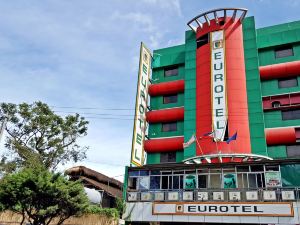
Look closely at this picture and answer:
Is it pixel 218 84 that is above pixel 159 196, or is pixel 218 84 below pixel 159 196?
above

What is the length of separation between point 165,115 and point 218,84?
27.0ft

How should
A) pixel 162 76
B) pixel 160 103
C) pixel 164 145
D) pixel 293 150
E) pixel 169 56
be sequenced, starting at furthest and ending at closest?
pixel 169 56 → pixel 162 76 → pixel 160 103 → pixel 164 145 → pixel 293 150

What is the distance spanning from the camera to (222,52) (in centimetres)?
3878

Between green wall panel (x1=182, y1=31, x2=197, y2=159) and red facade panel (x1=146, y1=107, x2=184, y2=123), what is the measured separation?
150 cm

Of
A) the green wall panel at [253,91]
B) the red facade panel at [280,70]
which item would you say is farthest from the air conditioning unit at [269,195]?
the red facade panel at [280,70]

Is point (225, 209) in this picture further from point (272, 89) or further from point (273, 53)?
point (273, 53)

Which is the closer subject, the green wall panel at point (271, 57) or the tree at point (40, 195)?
the tree at point (40, 195)

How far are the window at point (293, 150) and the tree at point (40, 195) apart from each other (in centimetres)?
2245

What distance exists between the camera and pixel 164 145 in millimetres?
39250

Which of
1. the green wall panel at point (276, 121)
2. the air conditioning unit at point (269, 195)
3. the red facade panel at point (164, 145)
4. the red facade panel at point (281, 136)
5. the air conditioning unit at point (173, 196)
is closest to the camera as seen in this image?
the air conditioning unit at point (269, 195)

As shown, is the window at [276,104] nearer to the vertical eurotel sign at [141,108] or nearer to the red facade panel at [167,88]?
the red facade panel at [167,88]

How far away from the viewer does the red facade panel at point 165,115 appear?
40.4 metres

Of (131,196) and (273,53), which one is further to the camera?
(273,53)

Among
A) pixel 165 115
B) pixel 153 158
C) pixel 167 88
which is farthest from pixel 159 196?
pixel 167 88
